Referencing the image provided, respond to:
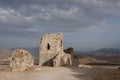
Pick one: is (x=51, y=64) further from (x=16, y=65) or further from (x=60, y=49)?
(x=16, y=65)

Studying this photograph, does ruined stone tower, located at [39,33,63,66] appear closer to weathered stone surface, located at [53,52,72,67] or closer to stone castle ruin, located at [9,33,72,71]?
stone castle ruin, located at [9,33,72,71]

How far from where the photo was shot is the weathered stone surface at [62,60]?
34.5 meters

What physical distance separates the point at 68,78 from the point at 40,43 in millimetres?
17133

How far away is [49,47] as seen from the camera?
124 feet

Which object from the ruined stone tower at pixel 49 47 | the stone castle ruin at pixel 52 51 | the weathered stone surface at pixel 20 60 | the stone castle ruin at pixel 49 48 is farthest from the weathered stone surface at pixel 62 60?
the weathered stone surface at pixel 20 60

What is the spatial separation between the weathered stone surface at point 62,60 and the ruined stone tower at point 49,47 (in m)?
2.13

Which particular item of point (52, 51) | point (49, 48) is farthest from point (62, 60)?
point (49, 48)

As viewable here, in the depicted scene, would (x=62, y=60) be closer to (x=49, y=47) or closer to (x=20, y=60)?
(x=49, y=47)

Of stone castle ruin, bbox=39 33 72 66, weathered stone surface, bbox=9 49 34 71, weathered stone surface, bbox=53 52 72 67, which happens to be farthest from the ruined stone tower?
weathered stone surface, bbox=9 49 34 71

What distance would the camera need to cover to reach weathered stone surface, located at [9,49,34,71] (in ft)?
94.3

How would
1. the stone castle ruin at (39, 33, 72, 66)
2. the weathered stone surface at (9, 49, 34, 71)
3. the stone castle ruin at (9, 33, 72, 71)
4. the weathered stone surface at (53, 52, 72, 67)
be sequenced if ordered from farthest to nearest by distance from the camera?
the stone castle ruin at (39, 33, 72, 66)
the stone castle ruin at (9, 33, 72, 71)
the weathered stone surface at (53, 52, 72, 67)
the weathered stone surface at (9, 49, 34, 71)

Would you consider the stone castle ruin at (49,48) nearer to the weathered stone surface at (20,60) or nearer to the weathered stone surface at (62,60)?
the weathered stone surface at (62,60)

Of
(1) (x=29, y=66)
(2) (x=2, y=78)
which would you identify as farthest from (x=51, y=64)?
(2) (x=2, y=78)

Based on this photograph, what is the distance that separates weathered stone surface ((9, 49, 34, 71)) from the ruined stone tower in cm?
787
